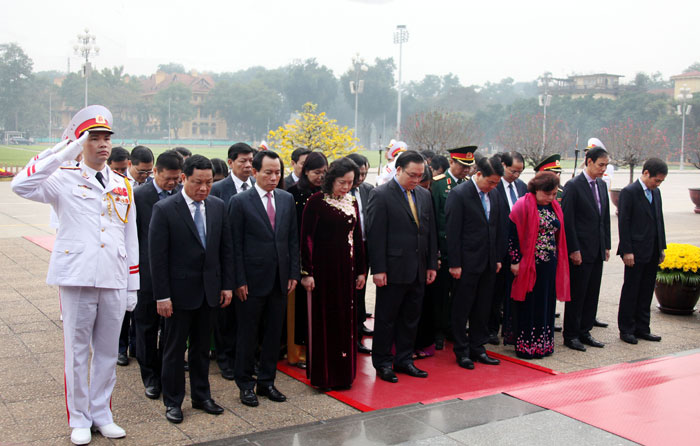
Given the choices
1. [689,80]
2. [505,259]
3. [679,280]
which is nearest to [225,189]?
[505,259]

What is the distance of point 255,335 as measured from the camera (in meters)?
4.86

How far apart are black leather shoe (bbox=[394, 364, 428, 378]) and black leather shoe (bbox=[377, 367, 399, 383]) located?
18 cm

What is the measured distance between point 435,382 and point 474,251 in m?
1.21

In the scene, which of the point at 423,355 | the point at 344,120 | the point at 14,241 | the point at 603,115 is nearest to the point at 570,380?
the point at 423,355

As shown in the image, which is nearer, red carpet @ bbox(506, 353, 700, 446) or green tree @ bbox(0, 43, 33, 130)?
red carpet @ bbox(506, 353, 700, 446)

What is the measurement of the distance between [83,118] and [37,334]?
3.22 m

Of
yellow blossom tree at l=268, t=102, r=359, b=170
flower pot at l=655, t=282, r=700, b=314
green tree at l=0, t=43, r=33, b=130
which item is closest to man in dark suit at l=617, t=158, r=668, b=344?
flower pot at l=655, t=282, r=700, b=314

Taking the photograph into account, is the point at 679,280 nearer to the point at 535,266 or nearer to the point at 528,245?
the point at 535,266

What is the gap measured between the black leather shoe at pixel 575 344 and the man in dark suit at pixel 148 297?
→ 12.7ft

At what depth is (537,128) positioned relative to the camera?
41500 mm

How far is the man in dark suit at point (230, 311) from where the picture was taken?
5460 mm

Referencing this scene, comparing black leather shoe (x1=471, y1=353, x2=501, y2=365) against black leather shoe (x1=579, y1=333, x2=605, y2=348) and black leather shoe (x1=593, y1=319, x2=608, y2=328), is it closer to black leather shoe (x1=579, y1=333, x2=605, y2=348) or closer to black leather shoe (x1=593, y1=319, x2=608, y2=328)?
black leather shoe (x1=579, y1=333, x2=605, y2=348)

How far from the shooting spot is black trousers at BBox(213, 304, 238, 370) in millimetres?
5457

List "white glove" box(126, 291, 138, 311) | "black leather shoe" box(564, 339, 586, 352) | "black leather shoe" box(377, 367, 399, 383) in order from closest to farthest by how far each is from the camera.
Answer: "white glove" box(126, 291, 138, 311) < "black leather shoe" box(377, 367, 399, 383) < "black leather shoe" box(564, 339, 586, 352)
